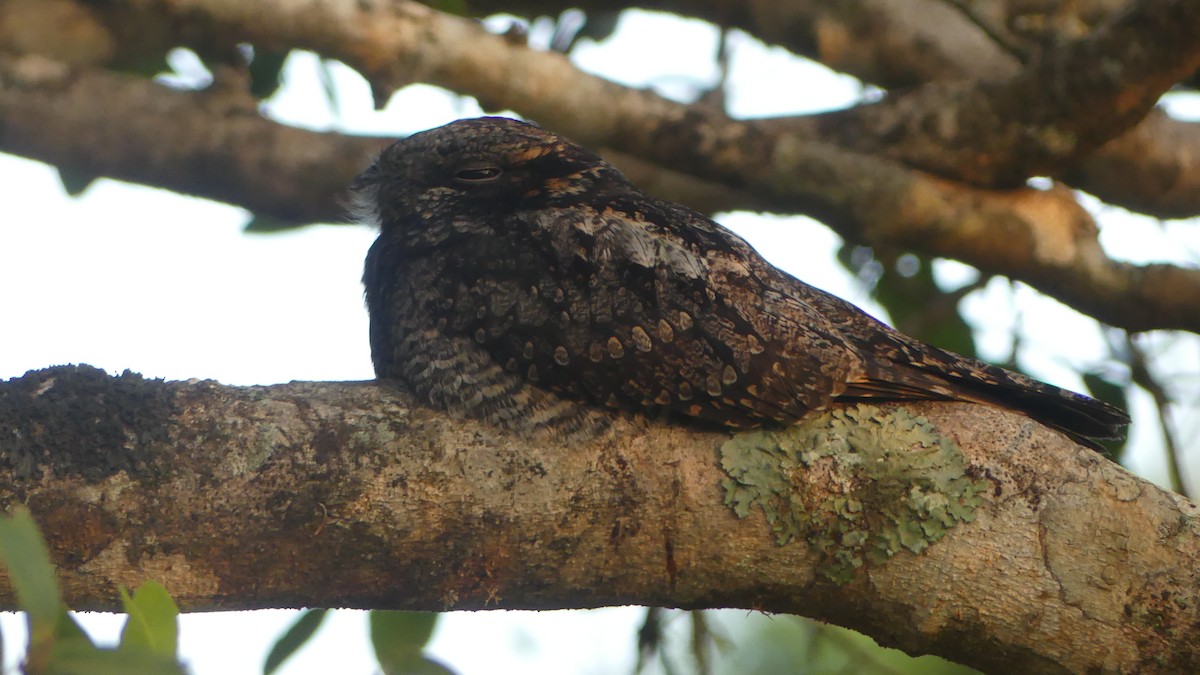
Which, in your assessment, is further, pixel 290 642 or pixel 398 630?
pixel 290 642

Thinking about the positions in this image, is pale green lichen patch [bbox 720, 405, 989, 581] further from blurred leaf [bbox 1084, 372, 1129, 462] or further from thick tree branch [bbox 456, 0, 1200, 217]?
thick tree branch [bbox 456, 0, 1200, 217]

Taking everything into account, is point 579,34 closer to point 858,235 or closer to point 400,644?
point 858,235

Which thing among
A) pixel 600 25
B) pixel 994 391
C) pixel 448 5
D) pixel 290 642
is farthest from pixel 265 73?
pixel 994 391

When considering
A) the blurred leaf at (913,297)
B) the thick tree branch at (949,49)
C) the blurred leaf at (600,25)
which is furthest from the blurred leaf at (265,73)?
the blurred leaf at (913,297)

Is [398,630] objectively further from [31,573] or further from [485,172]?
[31,573]

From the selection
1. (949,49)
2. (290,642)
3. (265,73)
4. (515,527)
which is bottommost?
(290,642)
